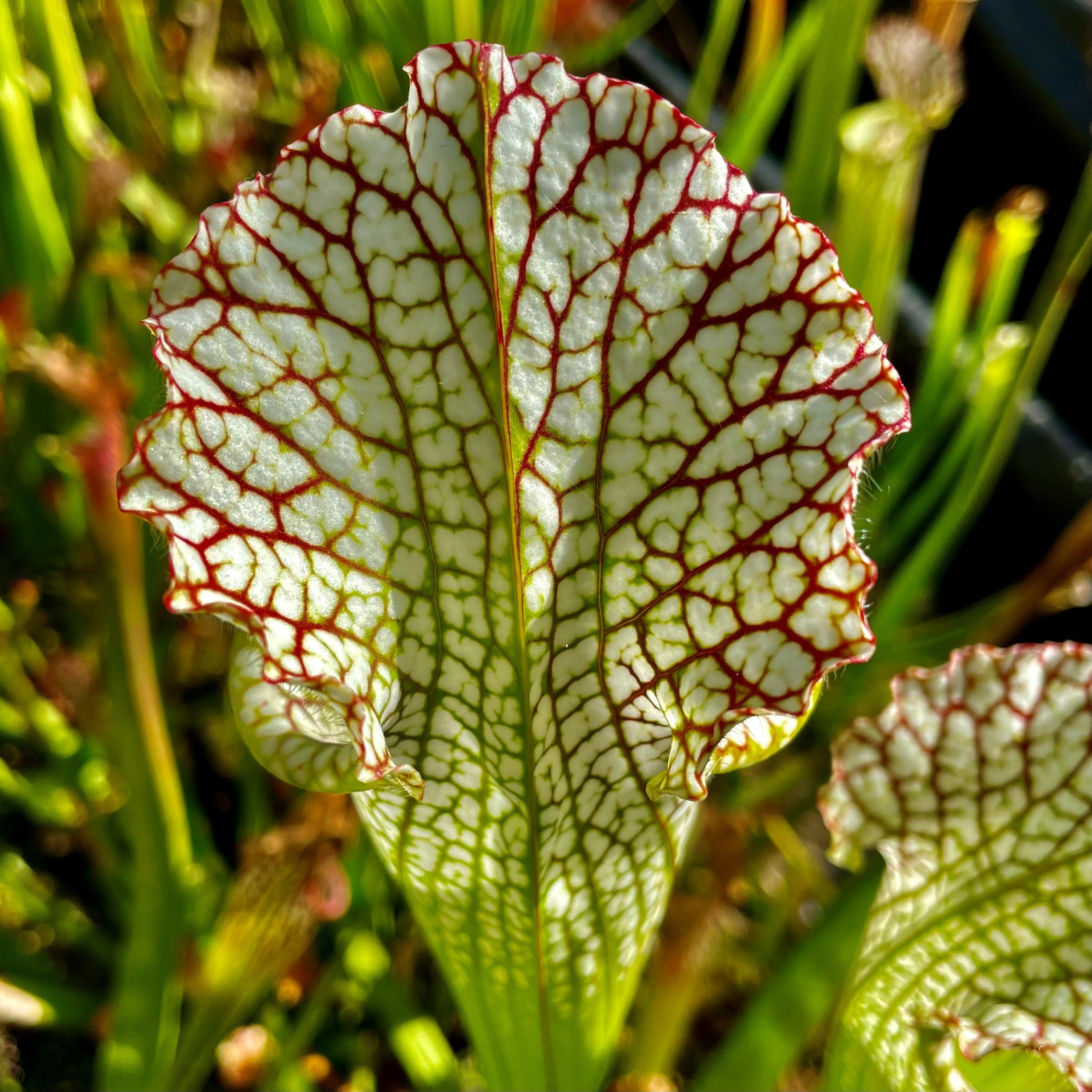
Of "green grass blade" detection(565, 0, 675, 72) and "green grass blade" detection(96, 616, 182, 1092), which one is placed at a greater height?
"green grass blade" detection(565, 0, 675, 72)

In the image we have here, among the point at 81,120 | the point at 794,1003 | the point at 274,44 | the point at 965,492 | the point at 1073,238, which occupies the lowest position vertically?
the point at 794,1003

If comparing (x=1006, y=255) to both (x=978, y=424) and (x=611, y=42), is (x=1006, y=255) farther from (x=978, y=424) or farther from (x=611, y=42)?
(x=611, y=42)

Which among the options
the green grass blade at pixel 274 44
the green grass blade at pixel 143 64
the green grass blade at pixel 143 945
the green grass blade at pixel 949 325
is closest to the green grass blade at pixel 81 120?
the green grass blade at pixel 143 64

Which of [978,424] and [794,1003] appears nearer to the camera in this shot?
[794,1003]

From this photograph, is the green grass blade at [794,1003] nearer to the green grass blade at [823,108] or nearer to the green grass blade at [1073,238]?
the green grass blade at [1073,238]

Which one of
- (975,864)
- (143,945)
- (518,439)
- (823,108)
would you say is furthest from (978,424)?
(143,945)

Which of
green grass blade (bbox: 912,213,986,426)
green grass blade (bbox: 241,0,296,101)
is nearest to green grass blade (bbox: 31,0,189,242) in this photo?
green grass blade (bbox: 241,0,296,101)

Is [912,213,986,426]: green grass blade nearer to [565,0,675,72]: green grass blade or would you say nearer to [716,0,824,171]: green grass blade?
[716,0,824,171]: green grass blade
